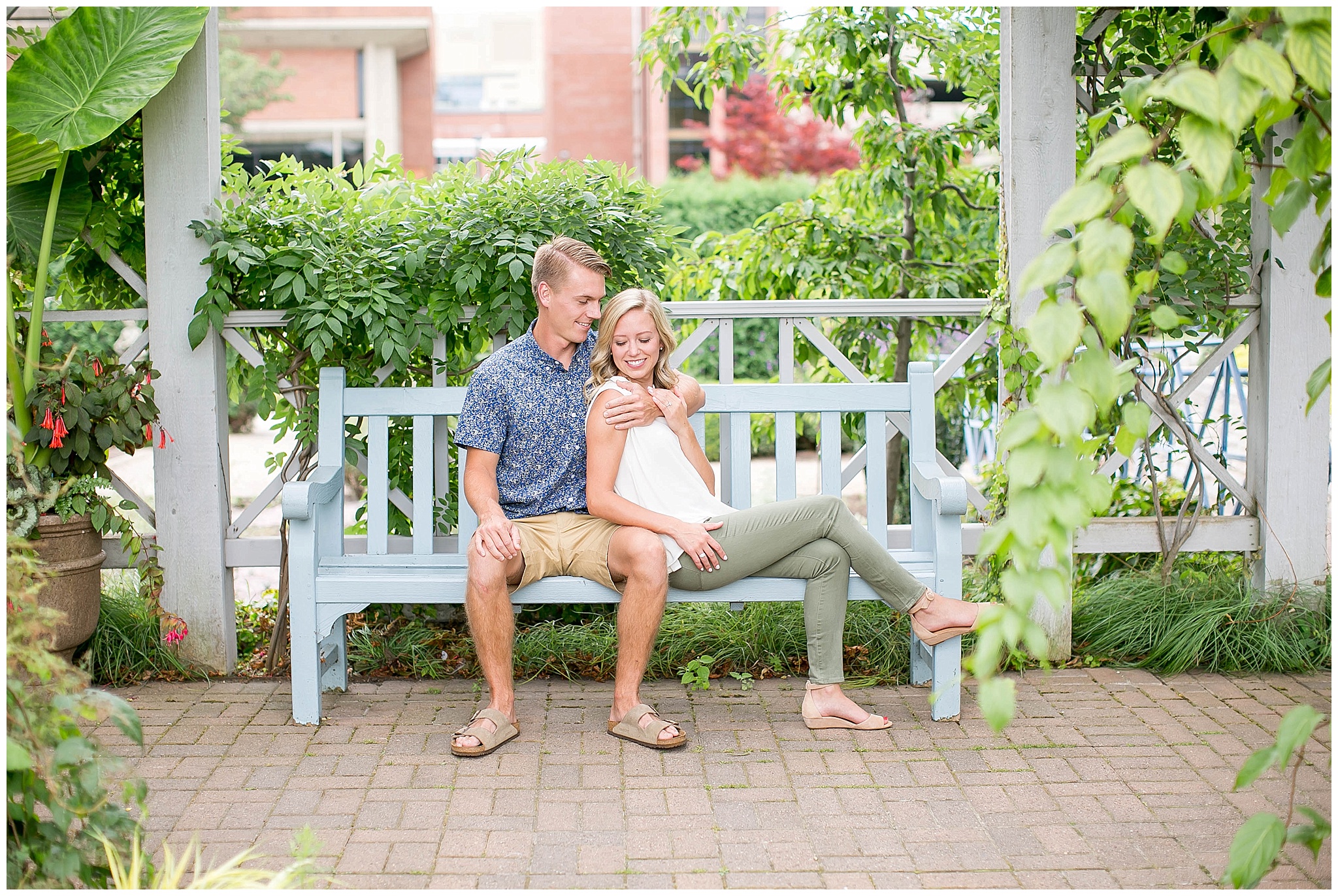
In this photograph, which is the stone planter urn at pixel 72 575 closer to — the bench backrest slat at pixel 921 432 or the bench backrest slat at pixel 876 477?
the bench backrest slat at pixel 876 477

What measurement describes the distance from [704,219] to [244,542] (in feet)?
35.8

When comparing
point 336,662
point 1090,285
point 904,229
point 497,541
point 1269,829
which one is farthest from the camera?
point 904,229

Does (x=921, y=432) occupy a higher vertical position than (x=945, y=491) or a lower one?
higher

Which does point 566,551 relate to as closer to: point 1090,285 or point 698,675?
point 698,675

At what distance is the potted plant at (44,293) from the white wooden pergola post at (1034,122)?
2613 mm

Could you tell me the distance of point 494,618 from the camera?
132 inches

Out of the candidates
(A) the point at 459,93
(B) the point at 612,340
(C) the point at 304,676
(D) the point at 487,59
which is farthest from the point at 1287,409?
(D) the point at 487,59

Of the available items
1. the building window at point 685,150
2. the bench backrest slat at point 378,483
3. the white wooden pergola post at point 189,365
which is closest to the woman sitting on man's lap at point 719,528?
the bench backrest slat at point 378,483

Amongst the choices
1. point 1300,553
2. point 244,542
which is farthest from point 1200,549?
point 244,542

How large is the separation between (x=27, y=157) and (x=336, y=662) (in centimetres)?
182

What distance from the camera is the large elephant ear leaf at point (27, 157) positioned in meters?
3.52

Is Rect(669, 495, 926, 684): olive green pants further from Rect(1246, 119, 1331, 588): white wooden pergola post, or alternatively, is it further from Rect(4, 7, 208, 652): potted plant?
Rect(4, 7, 208, 652): potted plant

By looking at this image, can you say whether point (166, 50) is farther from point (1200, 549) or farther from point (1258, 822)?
point (1200, 549)

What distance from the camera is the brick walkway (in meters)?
2.54
